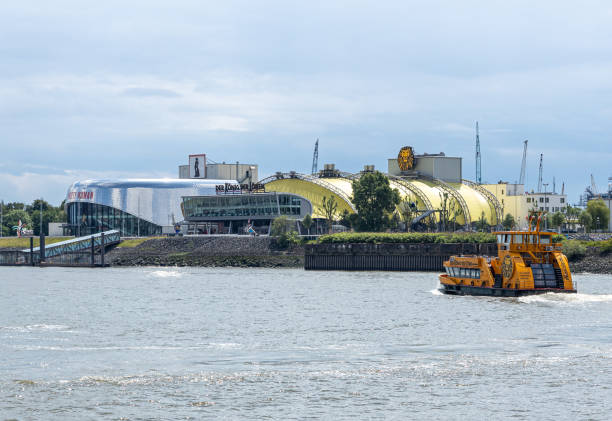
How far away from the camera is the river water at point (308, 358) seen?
120ft

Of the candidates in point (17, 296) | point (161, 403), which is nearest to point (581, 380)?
point (161, 403)

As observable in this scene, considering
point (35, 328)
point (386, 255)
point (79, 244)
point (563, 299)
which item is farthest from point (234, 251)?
point (35, 328)

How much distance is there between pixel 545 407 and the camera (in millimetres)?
36688

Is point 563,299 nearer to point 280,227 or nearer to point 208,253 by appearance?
point 208,253

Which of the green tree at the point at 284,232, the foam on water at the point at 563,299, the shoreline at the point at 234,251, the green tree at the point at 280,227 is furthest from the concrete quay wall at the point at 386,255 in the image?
the foam on water at the point at 563,299

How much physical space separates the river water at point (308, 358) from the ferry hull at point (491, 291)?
109 centimetres

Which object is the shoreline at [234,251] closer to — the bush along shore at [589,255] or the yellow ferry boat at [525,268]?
the bush along shore at [589,255]

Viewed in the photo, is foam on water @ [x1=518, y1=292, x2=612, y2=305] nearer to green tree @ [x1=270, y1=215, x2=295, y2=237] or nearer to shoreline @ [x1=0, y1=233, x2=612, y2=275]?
shoreline @ [x1=0, y1=233, x2=612, y2=275]

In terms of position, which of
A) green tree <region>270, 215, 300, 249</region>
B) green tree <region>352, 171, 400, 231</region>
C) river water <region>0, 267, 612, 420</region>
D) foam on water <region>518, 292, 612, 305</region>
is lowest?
river water <region>0, 267, 612, 420</region>

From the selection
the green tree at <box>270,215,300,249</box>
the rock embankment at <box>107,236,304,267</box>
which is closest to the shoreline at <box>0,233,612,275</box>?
the rock embankment at <box>107,236,304,267</box>

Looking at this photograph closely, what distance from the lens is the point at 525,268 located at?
266 feet

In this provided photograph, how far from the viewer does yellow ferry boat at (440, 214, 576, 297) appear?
80.6 m

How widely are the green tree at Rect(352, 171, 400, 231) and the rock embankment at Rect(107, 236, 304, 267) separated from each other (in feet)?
83.7

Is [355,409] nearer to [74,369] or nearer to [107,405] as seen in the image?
[107,405]
